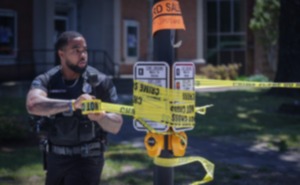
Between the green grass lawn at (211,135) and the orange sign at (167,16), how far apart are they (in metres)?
4.48

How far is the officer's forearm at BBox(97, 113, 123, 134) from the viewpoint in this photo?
3.90 meters

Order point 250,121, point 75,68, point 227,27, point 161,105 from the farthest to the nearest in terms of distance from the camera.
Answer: point 227,27
point 250,121
point 75,68
point 161,105

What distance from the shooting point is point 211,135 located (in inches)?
456

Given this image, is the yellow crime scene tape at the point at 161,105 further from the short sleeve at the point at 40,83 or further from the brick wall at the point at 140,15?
the brick wall at the point at 140,15

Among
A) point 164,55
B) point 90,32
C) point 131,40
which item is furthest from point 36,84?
point 131,40

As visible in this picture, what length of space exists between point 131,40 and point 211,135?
14081 mm

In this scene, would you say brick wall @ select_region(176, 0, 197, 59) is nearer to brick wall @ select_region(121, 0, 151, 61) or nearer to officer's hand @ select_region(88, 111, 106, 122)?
brick wall @ select_region(121, 0, 151, 61)

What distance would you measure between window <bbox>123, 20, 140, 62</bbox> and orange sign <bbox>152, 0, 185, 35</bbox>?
21.2 meters

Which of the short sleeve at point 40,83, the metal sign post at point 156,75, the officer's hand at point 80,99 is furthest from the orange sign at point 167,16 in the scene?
the short sleeve at point 40,83

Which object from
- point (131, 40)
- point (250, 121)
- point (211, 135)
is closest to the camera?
point (211, 135)

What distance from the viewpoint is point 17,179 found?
299 inches

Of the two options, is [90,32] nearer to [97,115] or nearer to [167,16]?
[97,115]

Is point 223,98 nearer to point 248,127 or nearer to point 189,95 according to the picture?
point 248,127

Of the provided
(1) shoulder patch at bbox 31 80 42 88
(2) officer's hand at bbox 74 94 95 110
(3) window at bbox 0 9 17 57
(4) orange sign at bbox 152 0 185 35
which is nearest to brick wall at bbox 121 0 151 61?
(3) window at bbox 0 9 17 57
